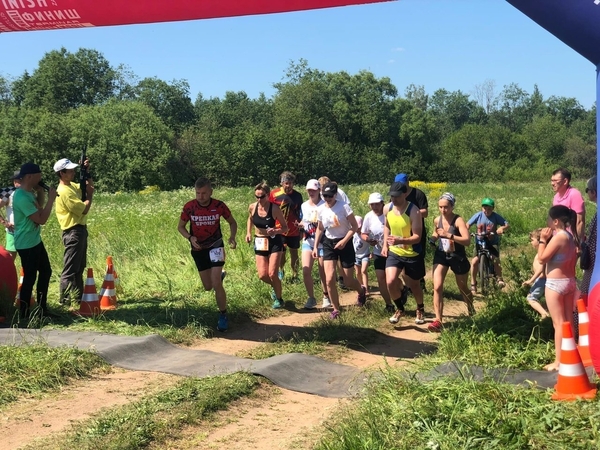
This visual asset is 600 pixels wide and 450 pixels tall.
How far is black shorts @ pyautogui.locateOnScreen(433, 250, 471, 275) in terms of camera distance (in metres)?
7.99

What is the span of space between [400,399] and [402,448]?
2.39 ft

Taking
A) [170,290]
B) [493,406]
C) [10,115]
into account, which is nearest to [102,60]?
[10,115]

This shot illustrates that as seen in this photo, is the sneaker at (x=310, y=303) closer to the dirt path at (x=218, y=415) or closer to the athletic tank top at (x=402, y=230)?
the athletic tank top at (x=402, y=230)

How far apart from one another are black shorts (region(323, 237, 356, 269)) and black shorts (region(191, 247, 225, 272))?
151 cm

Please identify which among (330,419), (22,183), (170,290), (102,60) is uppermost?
(102,60)

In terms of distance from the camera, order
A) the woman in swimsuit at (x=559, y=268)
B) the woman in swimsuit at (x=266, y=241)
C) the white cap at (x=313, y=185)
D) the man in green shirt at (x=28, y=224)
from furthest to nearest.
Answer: the white cap at (x=313, y=185)
the woman in swimsuit at (x=266, y=241)
the man in green shirt at (x=28, y=224)
the woman in swimsuit at (x=559, y=268)

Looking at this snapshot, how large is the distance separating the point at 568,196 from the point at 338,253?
308 cm

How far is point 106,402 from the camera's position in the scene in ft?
17.8

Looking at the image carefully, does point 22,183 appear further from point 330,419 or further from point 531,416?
point 531,416

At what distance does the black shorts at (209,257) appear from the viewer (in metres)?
7.94

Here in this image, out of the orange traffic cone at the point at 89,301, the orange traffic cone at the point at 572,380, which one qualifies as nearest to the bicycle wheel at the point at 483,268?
the orange traffic cone at the point at 572,380

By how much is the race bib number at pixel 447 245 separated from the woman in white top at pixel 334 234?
3.93 feet

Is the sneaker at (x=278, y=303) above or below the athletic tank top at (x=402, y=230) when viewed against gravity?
below

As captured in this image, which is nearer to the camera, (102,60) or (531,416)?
(531,416)
